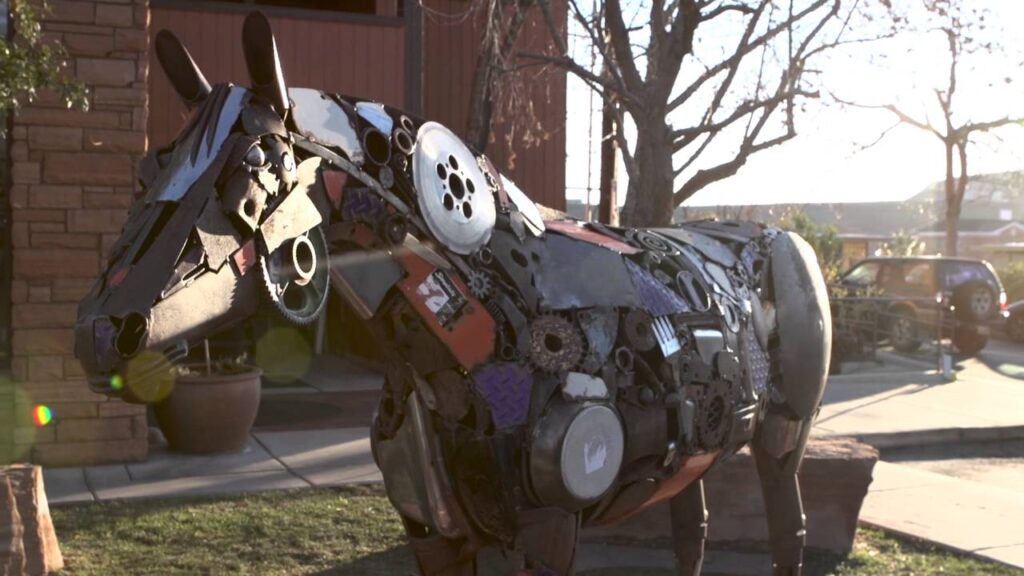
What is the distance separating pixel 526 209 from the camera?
301cm

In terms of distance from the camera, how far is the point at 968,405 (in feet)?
39.8

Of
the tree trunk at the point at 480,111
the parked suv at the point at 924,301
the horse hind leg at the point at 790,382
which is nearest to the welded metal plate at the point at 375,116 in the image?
the horse hind leg at the point at 790,382

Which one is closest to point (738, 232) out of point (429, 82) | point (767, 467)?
point (767, 467)

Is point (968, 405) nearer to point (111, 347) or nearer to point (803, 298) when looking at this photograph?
point (803, 298)

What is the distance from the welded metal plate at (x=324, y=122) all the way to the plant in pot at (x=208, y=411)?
240 inches

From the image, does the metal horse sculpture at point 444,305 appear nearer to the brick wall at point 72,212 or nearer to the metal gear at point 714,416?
the metal gear at point 714,416

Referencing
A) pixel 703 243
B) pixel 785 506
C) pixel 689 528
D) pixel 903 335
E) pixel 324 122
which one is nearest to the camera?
pixel 324 122

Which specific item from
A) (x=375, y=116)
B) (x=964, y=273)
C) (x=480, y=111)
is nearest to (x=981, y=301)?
(x=964, y=273)

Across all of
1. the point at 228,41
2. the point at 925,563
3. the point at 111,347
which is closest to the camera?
the point at 111,347

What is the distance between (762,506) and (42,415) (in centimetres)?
535

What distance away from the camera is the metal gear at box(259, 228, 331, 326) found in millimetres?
2207

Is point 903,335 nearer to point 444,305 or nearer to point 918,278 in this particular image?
point 918,278

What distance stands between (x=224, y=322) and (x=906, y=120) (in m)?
29.6

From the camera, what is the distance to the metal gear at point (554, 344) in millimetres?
2754
